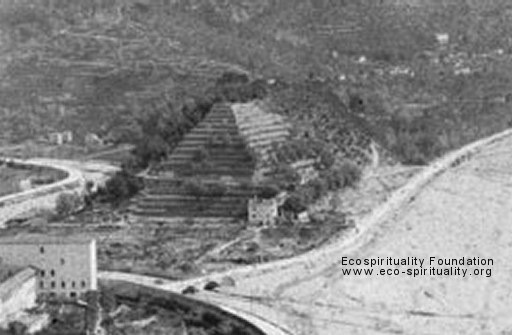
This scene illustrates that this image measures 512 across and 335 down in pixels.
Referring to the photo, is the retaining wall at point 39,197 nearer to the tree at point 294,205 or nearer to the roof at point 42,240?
the tree at point 294,205

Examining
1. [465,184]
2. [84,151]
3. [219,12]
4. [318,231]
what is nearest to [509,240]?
[318,231]

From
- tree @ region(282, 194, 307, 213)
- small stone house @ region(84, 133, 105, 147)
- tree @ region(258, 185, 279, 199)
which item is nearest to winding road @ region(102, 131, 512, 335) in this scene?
tree @ region(282, 194, 307, 213)

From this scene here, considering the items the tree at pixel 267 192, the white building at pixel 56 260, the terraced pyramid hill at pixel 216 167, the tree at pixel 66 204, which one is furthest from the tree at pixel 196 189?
the white building at pixel 56 260

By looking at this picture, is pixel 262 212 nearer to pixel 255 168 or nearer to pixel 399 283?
pixel 255 168

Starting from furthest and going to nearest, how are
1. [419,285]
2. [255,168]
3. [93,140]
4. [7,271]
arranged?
[93,140] → [255,168] → [419,285] → [7,271]

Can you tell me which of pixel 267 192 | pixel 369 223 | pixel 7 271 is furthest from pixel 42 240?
pixel 369 223

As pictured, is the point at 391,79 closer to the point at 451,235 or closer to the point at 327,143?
the point at 327,143

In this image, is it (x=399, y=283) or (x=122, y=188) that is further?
(x=122, y=188)
